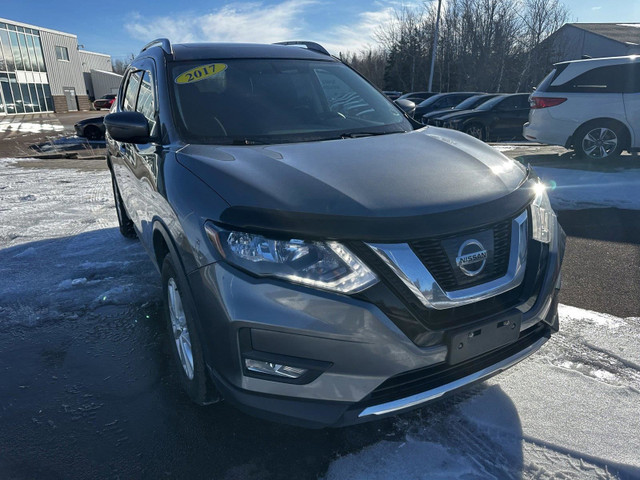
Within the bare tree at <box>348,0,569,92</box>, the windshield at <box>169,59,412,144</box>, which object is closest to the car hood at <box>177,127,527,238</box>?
the windshield at <box>169,59,412,144</box>

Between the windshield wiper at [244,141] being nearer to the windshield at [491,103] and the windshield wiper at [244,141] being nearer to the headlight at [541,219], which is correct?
the headlight at [541,219]

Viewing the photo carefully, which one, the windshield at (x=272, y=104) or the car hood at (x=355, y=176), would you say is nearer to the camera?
the car hood at (x=355, y=176)

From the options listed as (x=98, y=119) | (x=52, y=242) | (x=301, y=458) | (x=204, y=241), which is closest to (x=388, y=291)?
(x=204, y=241)

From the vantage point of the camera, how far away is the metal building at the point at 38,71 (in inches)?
1476

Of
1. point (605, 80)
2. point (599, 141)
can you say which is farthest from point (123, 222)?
point (605, 80)

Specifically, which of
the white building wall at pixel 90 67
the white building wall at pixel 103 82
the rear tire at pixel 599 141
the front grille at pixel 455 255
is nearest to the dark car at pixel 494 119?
the rear tire at pixel 599 141

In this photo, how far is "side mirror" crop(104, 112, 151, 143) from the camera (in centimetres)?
255

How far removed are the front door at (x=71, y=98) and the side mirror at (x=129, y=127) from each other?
2023 inches

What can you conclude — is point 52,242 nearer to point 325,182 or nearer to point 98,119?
point 325,182

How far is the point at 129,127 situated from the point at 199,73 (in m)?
0.62

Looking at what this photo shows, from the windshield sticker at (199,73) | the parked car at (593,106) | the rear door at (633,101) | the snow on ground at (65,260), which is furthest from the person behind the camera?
Result: the parked car at (593,106)

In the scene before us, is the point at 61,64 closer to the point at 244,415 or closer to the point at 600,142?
the point at 600,142

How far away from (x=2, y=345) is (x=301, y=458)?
2.25 m

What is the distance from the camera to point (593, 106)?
798 cm
